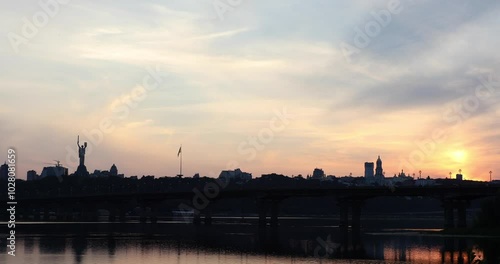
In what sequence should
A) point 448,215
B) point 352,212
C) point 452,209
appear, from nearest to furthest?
point 448,215, point 452,209, point 352,212

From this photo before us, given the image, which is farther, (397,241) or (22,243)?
(397,241)

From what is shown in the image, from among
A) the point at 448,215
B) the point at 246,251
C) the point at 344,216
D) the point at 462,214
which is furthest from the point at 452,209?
the point at 246,251

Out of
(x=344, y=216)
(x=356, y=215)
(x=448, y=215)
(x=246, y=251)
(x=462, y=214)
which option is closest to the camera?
(x=246, y=251)

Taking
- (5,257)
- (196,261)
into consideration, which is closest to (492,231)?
(196,261)

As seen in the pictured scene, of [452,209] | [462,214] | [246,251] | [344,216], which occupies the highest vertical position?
[452,209]

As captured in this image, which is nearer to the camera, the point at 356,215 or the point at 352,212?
the point at 356,215

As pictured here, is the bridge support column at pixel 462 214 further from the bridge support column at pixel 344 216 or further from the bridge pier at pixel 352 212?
the bridge support column at pixel 344 216

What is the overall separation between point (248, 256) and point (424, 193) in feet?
305

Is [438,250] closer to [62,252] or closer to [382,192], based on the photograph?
[62,252]

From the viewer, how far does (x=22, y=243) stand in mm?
108500

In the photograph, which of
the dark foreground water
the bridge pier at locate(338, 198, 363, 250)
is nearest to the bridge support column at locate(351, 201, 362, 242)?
the bridge pier at locate(338, 198, 363, 250)

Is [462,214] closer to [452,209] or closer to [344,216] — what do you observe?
[452,209]

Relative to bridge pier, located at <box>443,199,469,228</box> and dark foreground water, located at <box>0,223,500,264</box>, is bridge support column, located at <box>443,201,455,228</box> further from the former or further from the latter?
dark foreground water, located at <box>0,223,500,264</box>

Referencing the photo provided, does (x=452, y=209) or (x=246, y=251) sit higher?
(x=452, y=209)
